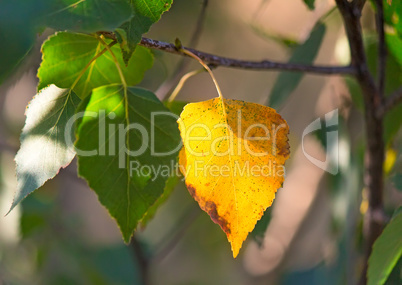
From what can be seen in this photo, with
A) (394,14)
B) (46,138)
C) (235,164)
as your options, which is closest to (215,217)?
(235,164)

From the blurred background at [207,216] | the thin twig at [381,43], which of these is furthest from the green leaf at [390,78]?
the thin twig at [381,43]

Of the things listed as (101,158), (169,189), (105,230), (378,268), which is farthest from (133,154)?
(105,230)

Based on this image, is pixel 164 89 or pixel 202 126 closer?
pixel 202 126

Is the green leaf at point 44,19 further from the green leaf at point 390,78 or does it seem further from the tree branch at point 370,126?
the green leaf at point 390,78

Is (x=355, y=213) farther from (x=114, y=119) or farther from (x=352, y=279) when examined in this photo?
(x=114, y=119)

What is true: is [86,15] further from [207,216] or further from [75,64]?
[207,216]

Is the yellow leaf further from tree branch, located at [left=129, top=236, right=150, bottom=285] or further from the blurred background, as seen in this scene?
tree branch, located at [left=129, top=236, right=150, bottom=285]
